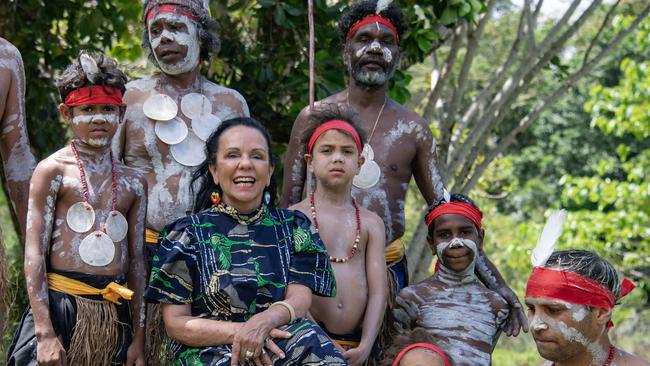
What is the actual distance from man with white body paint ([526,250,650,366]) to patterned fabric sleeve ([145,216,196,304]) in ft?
4.05

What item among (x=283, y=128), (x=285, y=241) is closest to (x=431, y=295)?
(x=285, y=241)

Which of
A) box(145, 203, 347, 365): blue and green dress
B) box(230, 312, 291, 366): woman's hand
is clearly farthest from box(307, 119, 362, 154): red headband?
box(230, 312, 291, 366): woman's hand

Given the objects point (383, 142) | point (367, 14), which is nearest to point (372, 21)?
point (367, 14)

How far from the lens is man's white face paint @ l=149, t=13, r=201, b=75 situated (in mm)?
4723

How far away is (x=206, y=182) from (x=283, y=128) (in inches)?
89.2

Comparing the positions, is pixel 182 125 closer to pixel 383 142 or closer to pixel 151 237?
pixel 151 237

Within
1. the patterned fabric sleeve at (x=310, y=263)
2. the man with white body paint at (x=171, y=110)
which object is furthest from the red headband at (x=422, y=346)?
the man with white body paint at (x=171, y=110)

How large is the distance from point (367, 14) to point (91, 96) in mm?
1538

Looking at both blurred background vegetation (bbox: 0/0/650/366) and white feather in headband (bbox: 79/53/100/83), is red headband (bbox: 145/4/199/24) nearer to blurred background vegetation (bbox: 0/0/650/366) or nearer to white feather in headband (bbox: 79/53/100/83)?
white feather in headband (bbox: 79/53/100/83)

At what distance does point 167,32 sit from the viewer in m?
4.71

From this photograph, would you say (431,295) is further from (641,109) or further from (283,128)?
(641,109)

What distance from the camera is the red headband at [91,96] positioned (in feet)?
13.5

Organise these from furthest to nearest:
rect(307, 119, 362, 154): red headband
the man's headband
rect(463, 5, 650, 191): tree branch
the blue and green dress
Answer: rect(463, 5, 650, 191): tree branch, rect(307, 119, 362, 154): red headband, the blue and green dress, the man's headband

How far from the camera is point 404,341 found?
4.26 metres
